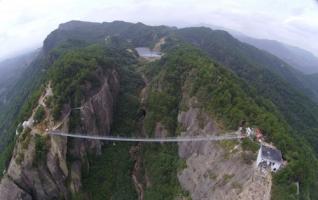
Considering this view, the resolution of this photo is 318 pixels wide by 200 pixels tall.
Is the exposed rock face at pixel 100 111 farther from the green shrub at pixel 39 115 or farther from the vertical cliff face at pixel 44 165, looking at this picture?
the green shrub at pixel 39 115

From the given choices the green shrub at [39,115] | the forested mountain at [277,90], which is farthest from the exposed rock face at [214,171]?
the forested mountain at [277,90]

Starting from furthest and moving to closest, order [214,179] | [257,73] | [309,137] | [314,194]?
[257,73] < [309,137] < [214,179] < [314,194]

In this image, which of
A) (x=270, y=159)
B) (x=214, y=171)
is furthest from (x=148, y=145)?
(x=270, y=159)

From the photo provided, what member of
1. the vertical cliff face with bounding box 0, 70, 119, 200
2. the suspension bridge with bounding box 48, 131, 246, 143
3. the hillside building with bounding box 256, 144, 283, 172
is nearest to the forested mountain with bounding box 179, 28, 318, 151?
the suspension bridge with bounding box 48, 131, 246, 143

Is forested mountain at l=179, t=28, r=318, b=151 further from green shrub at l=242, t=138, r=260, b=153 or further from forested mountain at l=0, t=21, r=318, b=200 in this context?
green shrub at l=242, t=138, r=260, b=153

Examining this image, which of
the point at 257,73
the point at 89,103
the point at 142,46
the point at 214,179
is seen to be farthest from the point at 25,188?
the point at 142,46

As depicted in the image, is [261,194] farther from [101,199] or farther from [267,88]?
[267,88]

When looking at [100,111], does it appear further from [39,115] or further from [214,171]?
[214,171]
